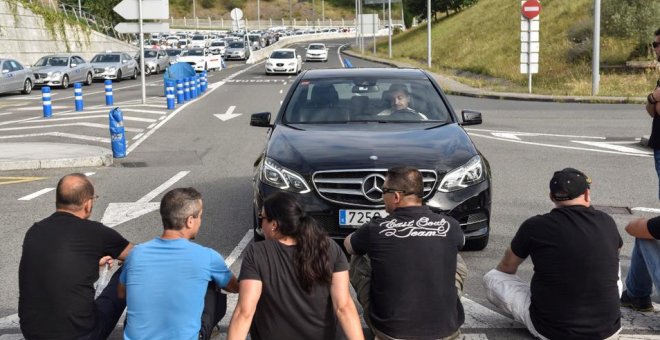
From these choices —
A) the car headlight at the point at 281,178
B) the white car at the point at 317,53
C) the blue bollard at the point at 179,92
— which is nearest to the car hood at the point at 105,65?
the blue bollard at the point at 179,92

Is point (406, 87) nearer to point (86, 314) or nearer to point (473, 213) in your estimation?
point (473, 213)

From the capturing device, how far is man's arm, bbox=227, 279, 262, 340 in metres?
4.41

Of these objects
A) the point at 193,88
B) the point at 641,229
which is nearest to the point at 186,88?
the point at 193,88

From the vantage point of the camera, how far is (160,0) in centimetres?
2647

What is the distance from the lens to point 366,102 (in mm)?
8891

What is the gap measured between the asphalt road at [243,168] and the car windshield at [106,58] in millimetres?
19242

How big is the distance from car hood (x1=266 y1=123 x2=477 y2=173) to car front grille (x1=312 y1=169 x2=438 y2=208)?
5 cm

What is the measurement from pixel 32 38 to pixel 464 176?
148ft

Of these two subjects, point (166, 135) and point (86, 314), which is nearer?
point (86, 314)

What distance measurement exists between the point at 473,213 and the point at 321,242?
316 centimetres

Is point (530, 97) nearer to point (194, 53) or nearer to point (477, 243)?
point (477, 243)

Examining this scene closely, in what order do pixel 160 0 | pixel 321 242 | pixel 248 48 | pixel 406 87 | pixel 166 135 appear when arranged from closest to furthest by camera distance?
pixel 321 242, pixel 406 87, pixel 166 135, pixel 160 0, pixel 248 48

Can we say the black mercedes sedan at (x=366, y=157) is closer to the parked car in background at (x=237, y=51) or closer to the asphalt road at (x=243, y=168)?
the asphalt road at (x=243, y=168)

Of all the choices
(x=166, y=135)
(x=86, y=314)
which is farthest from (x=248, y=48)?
(x=86, y=314)
